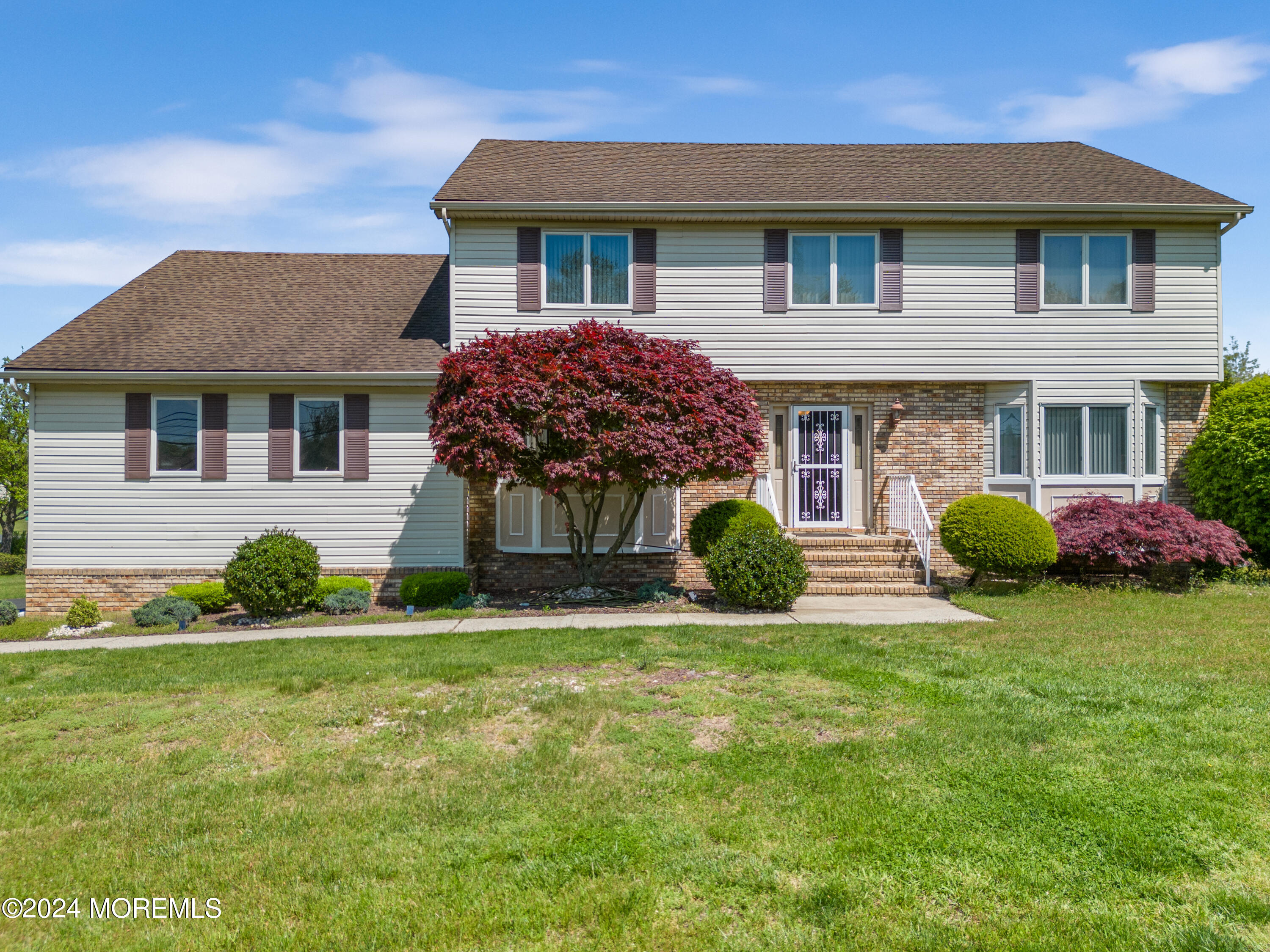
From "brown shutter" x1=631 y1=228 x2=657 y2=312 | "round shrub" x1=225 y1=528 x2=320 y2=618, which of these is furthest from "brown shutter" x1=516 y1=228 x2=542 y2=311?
"round shrub" x1=225 y1=528 x2=320 y2=618

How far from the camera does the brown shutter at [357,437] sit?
13180 mm

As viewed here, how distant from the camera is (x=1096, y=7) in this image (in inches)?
446

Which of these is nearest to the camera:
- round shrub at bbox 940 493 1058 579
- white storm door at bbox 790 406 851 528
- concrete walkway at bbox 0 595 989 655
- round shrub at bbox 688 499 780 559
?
concrete walkway at bbox 0 595 989 655

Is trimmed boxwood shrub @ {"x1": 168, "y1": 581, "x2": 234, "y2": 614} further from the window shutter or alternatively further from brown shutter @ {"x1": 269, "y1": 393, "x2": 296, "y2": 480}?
the window shutter

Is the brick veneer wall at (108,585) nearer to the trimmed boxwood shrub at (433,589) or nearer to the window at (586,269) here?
the trimmed boxwood shrub at (433,589)

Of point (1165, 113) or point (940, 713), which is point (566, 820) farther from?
point (1165, 113)

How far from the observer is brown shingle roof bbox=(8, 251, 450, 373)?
13039 mm

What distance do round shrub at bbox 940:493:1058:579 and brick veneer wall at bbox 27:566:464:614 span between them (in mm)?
7892

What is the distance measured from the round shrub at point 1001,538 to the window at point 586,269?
6.48 meters

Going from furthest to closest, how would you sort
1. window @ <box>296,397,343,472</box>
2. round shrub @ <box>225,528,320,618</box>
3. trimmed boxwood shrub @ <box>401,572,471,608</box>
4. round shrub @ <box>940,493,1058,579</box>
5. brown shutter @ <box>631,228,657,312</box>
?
brown shutter @ <box>631,228,657,312</box> < window @ <box>296,397,343,472</box> < trimmed boxwood shrub @ <box>401,572,471,608</box> < round shrub @ <box>940,493,1058,579</box> < round shrub @ <box>225,528,320,618</box>

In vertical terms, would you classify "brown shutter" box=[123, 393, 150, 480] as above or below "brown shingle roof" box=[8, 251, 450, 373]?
below

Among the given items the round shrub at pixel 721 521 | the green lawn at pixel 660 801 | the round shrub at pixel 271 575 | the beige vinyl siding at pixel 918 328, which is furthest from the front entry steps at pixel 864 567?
the round shrub at pixel 271 575

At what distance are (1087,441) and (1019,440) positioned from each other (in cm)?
110

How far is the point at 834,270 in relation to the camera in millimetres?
13828
